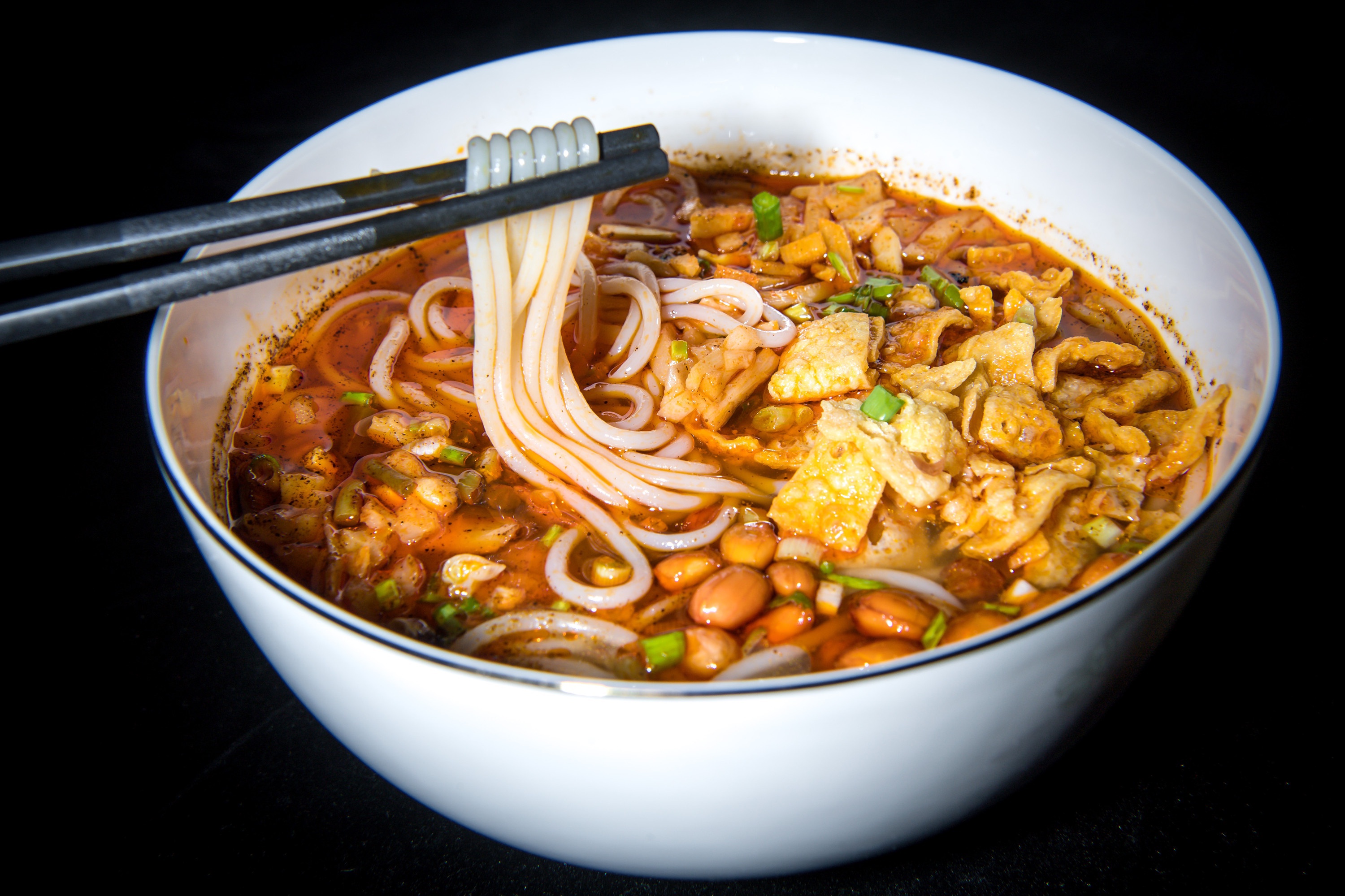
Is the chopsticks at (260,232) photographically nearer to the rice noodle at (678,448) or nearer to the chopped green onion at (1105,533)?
the rice noodle at (678,448)

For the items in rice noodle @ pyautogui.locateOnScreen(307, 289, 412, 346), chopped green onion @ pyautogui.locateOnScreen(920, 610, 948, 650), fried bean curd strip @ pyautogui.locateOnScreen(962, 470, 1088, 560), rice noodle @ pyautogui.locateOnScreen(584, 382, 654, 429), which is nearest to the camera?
chopped green onion @ pyautogui.locateOnScreen(920, 610, 948, 650)

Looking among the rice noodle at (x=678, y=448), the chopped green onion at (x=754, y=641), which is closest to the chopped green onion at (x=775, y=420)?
the rice noodle at (x=678, y=448)

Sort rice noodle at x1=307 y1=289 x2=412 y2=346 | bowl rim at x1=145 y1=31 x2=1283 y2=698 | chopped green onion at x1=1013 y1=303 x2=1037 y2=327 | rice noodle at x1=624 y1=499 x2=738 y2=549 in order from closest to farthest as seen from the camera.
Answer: bowl rim at x1=145 y1=31 x2=1283 y2=698 → rice noodle at x1=624 y1=499 x2=738 y2=549 → chopped green onion at x1=1013 y1=303 x2=1037 y2=327 → rice noodle at x1=307 y1=289 x2=412 y2=346

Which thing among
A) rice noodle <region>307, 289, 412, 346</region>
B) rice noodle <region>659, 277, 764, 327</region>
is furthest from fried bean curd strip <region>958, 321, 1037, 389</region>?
rice noodle <region>307, 289, 412, 346</region>

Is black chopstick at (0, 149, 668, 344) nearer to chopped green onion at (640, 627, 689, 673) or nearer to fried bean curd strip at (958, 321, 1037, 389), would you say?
chopped green onion at (640, 627, 689, 673)

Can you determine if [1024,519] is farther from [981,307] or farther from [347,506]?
[347,506]

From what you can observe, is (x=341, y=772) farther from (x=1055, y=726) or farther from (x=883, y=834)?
(x=1055, y=726)

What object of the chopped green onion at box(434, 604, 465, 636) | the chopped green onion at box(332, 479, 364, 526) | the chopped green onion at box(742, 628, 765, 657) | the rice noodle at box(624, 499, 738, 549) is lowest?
the chopped green onion at box(742, 628, 765, 657)
